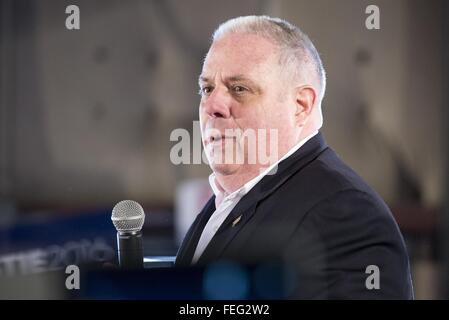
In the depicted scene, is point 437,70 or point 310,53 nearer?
point 310,53

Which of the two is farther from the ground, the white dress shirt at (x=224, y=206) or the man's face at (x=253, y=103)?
the man's face at (x=253, y=103)

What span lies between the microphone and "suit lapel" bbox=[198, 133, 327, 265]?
167 millimetres

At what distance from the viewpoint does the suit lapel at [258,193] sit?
1.32 m

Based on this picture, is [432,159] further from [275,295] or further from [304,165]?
[275,295]

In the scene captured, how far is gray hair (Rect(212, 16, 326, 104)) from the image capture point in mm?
1369

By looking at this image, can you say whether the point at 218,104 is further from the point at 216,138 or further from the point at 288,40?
the point at 288,40

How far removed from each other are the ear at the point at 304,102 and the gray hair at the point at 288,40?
2 centimetres

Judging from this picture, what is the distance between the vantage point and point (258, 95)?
4.51ft

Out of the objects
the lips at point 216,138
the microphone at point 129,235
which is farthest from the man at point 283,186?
the microphone at point 129,235

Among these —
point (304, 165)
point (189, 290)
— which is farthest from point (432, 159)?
point (189, 290)

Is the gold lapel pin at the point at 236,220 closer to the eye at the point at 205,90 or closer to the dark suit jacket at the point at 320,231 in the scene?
the dark suit jacket at the point at 320,231

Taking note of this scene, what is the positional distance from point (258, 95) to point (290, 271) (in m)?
0.40

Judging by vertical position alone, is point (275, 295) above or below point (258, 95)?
below

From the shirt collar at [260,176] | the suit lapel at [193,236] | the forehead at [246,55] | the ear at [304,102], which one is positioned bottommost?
the suit lapel at [193,236]
